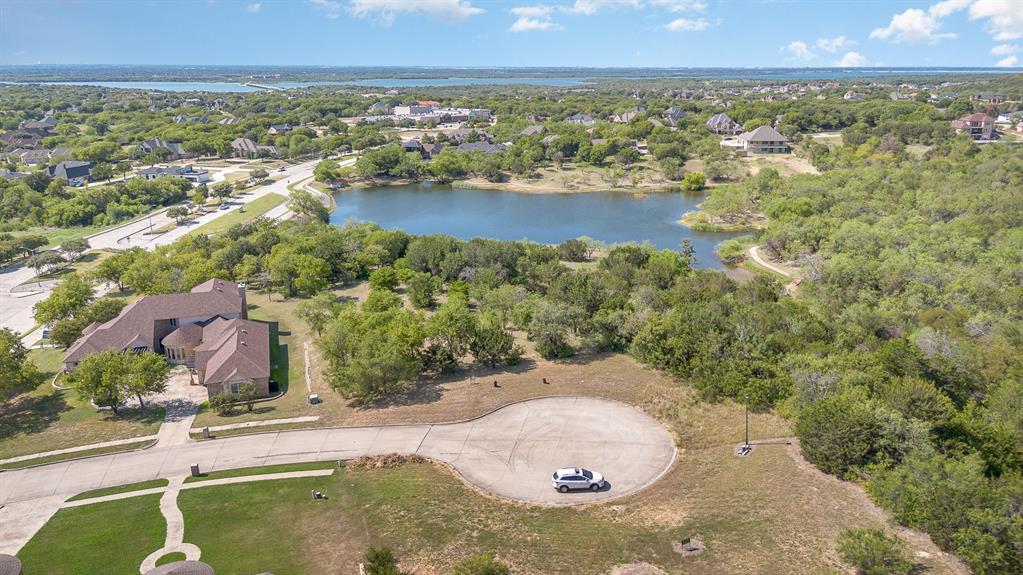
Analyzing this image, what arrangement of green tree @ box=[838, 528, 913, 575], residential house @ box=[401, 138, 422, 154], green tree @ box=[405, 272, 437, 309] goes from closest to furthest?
green tree @ box=[838, 528, 913, 575]
green tree @ box=[405, 272, 437, 309]
residential house @ box=[401, 138, 422, 154]

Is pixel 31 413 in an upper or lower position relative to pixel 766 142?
lower

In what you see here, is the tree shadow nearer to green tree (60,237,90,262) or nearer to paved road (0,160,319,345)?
paved road (0,160,319,345)

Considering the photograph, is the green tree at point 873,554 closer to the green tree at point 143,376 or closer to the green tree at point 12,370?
the green tree at point 143,376

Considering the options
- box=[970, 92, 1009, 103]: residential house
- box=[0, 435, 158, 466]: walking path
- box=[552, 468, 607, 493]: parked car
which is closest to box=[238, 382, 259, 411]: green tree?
box=[0, 435, 158, 466]: walking path

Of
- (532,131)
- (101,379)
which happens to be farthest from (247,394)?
(532,131)

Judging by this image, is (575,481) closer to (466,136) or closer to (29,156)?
(466,136)
